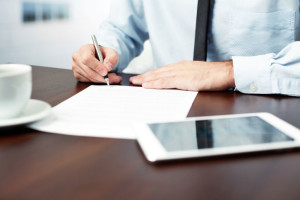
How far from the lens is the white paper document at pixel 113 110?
0.49 metres

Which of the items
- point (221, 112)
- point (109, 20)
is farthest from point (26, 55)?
point (221, 112)

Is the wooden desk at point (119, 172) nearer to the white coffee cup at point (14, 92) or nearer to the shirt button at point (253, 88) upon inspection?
the white coffee cup at point (14, 92)

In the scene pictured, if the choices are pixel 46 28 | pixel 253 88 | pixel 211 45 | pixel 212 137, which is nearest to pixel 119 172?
pixel 212 137

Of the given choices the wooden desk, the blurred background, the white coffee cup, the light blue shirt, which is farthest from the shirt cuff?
the blurred background

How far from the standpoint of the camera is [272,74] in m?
0.76

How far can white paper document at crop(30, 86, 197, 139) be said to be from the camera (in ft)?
1.62

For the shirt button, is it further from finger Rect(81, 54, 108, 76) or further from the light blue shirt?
finger Rect(81, 54, 108, 76)

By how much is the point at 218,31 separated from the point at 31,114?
33.1 inches

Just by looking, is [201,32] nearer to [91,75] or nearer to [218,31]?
[218,31]

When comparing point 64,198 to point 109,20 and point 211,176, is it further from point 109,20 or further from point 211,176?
point 109,20

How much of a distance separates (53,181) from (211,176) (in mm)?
166

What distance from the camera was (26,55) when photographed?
9.43ft

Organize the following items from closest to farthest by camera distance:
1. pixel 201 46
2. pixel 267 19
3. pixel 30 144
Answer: pixel 30 144, pixel 201 46, pixel 267 19

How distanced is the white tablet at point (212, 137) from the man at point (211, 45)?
0.26 m
